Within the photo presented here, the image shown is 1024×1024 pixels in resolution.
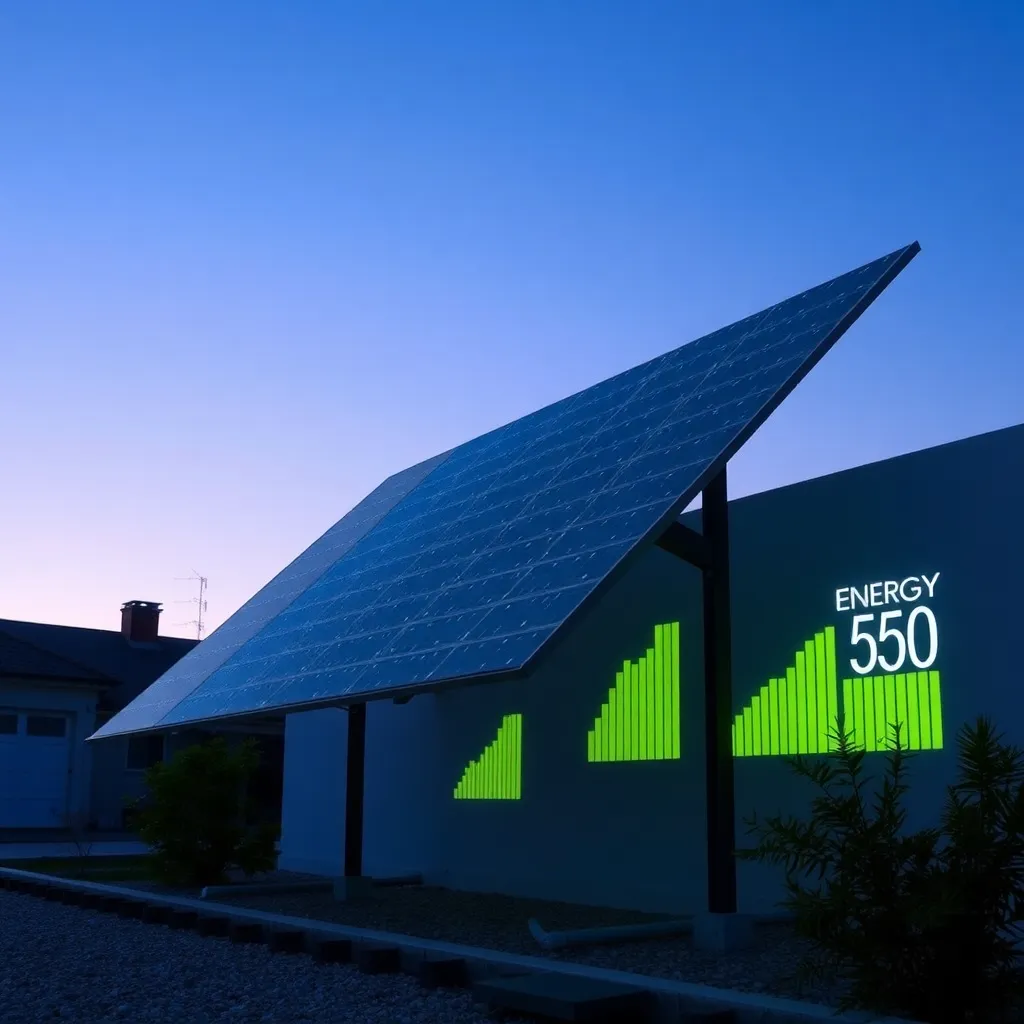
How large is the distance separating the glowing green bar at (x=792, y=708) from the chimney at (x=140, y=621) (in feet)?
102

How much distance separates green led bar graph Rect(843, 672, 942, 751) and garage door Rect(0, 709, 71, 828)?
25.6 metres

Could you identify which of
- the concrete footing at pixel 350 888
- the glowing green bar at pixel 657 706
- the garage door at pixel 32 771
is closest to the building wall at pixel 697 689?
the glowing green bar at pixel 657 706

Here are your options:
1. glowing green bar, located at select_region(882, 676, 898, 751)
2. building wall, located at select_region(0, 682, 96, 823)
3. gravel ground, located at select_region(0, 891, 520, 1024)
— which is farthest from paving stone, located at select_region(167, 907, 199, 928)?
building wall, located at select_region(0, 682, 96, 823)

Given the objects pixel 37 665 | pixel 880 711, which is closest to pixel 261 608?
pixel 880 711

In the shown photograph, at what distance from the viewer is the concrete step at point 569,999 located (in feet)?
22.3

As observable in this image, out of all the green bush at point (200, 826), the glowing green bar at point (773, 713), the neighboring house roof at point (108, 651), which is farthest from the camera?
the neighboring house roof at point (108, 651)

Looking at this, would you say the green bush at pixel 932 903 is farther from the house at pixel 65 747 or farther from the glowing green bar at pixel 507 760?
the house at pixel 65 747

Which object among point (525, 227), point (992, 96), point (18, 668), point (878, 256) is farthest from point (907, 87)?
point (18, 668)

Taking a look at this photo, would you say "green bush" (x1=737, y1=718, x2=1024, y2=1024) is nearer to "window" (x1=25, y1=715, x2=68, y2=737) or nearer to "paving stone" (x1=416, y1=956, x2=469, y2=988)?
"paving stone" (x1=416, y1=956, x2=469, y2=988)

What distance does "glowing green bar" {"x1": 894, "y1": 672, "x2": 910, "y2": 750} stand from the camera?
10.3 m

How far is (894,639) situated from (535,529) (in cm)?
331

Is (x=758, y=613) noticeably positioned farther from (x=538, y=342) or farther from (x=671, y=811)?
(x=538, y=342)

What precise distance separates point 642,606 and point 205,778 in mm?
7094

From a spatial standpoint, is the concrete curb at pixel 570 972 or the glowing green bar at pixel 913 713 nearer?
the concrete curb at pixel 570 972
